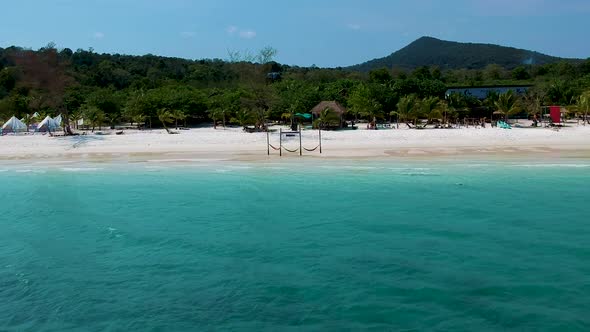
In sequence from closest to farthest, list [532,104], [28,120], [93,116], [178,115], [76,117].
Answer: [93,116], [178,115], [76,117], [28,120], [532,104]

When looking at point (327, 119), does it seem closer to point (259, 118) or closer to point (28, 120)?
point (259, 118)

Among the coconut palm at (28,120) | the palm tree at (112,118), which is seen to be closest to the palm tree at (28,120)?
the coconut palm at (28,120)

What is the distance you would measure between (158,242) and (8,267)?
10.2 feet

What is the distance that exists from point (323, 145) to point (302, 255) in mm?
21482

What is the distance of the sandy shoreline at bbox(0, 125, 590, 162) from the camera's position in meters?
29.2

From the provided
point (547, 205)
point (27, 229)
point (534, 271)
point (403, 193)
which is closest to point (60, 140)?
point (27, 229)

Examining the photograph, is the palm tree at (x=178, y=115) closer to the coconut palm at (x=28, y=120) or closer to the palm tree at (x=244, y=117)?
the palm tree at (x=244, y=117)

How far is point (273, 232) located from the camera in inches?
538

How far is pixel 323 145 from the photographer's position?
107 ft

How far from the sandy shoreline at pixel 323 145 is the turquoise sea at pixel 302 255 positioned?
25.1 feet

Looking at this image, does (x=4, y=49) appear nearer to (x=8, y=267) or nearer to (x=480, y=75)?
(x=480, y=75)

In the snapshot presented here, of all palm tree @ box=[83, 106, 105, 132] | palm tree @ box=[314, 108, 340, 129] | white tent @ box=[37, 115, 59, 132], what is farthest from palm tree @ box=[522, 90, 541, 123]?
white tent @ box=[37, 115, 59, 132]

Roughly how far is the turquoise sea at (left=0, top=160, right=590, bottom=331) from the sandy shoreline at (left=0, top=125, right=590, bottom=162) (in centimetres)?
766

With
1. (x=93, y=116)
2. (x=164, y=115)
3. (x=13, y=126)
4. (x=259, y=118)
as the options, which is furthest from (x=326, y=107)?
(x=13, y=126)
